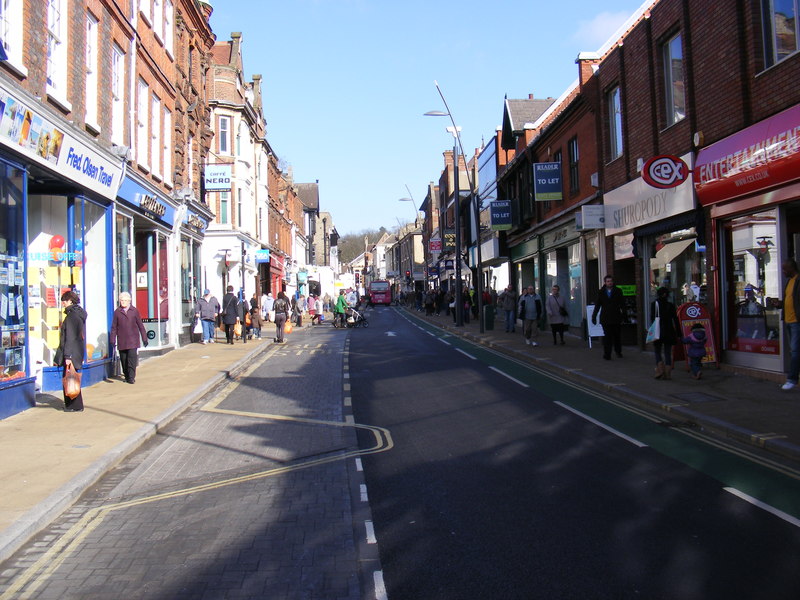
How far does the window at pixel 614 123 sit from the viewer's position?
1844 centimetres

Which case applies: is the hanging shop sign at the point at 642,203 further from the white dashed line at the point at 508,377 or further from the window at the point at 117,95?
the window at the point at 117,95

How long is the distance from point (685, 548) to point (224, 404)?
842 centimetres

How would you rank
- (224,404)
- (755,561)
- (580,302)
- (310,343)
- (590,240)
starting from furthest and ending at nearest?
(310,343)
(580,302)
(590,240)
(224,404)
(755,561)

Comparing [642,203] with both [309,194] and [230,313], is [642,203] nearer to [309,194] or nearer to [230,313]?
[230,313]

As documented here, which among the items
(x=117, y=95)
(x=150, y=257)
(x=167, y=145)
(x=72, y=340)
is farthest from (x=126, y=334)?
(x=167, y=145)

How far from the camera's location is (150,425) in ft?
30.1

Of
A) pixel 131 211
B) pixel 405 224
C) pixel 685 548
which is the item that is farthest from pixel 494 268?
pixel 405 224

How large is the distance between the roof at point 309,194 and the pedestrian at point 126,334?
69.9 meters

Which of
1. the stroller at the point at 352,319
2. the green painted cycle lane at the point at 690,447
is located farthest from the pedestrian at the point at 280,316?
the green painted cycle lane at the point at 690,447

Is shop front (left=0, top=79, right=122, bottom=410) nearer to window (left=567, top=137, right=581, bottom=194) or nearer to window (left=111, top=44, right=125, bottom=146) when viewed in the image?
window (left=111, top=44, right=125, bottom=146)

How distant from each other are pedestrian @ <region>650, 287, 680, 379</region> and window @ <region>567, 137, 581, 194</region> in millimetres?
10665

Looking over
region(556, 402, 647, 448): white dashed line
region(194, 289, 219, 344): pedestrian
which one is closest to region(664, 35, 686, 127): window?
region(556, 402, 647, 448): white dashed line

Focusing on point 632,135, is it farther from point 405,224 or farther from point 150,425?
point 405,224

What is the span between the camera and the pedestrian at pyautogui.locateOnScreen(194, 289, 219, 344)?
2312 cm
